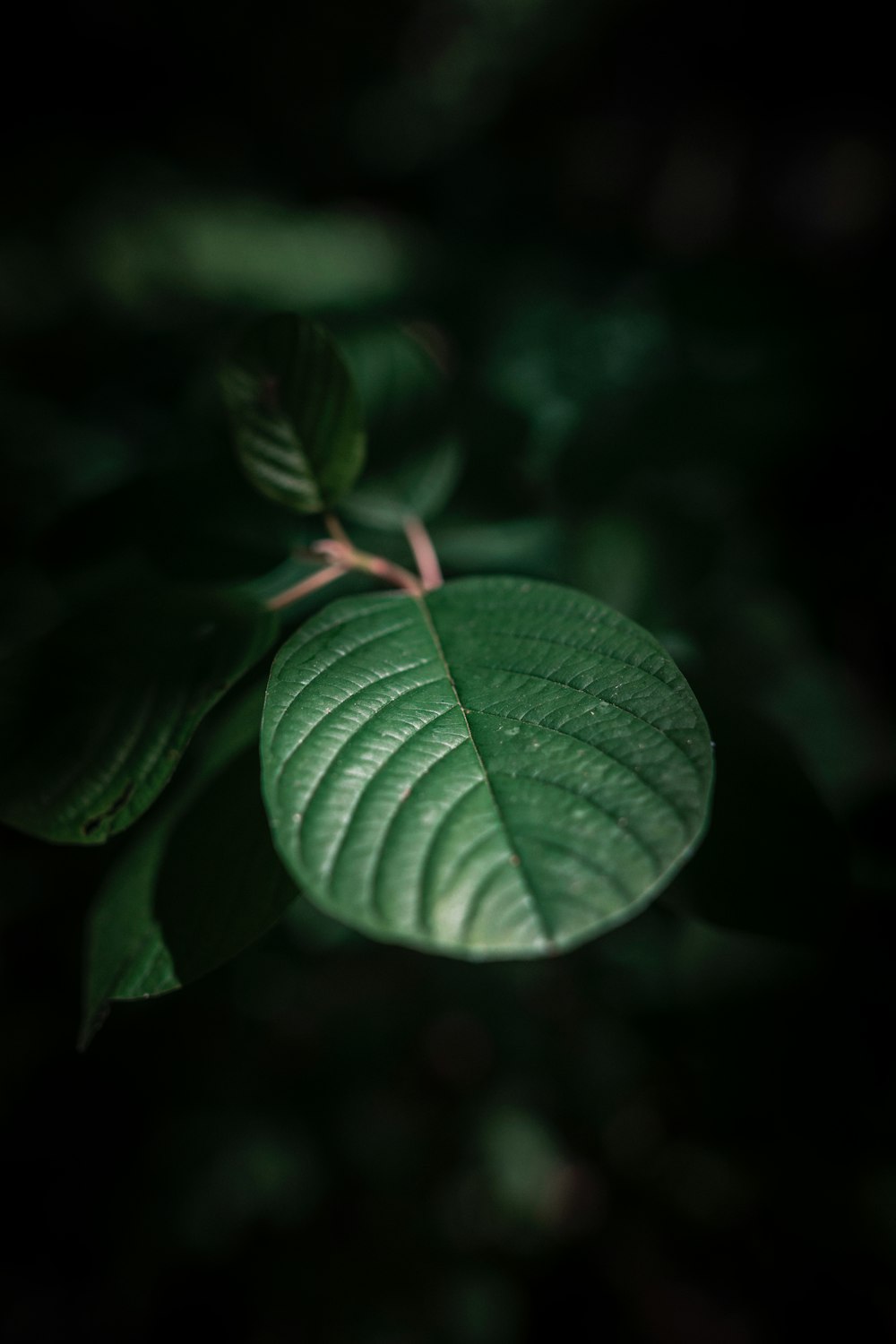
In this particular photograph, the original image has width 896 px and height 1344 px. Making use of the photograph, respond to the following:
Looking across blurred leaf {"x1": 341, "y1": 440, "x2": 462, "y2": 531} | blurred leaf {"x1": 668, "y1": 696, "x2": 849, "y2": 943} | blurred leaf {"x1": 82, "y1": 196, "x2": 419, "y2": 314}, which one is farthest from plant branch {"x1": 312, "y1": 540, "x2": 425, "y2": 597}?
blurred leaf {"x1": 82, "y1": 196, "x2": 419, "y2": 314}

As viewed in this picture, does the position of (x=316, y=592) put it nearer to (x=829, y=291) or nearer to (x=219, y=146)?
(x=829, y=291)

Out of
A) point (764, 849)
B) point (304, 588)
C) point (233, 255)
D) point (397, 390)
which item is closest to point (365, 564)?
point (304, 588)

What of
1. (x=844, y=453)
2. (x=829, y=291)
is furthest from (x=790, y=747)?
(x=829, y=291)

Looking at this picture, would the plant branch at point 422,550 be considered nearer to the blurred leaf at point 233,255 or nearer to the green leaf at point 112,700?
the green leaf at point 112,700

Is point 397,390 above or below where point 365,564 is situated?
above

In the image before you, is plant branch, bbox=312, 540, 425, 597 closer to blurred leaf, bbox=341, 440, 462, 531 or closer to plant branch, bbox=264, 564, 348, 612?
plant branch, bbox=264, 564, 348, 612

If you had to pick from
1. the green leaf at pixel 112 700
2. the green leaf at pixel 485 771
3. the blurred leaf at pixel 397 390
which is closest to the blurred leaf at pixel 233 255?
the blurred leaf at pixel 397 390

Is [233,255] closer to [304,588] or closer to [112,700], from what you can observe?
[304,588]
